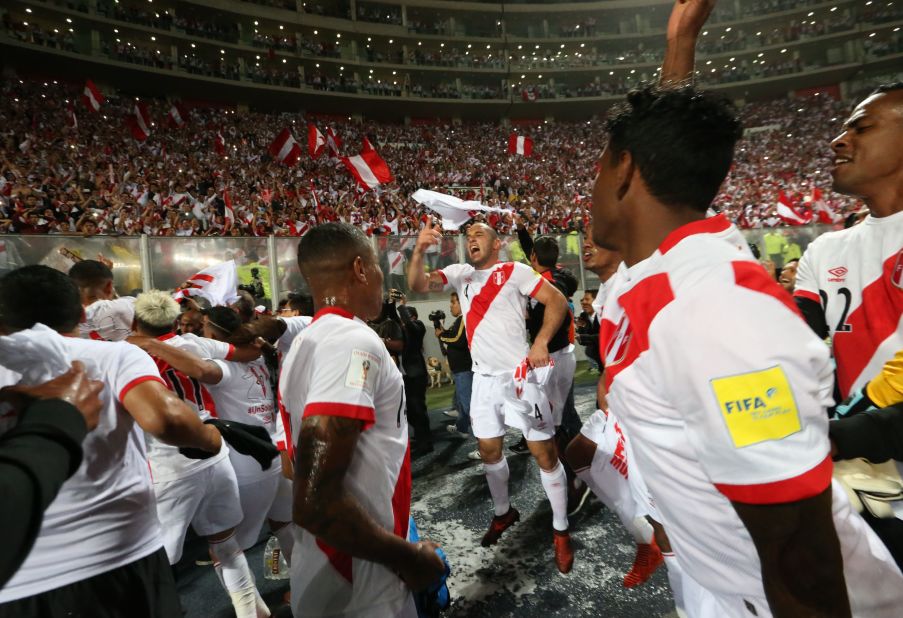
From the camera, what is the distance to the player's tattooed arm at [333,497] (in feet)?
4.37

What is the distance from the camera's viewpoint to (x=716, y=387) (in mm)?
867

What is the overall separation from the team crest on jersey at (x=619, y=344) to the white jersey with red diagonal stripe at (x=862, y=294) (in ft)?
3.65

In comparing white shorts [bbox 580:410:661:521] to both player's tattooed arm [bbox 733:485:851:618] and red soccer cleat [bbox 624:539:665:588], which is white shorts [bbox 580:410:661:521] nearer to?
red soccer cleat [bbox 624:539:665:588]

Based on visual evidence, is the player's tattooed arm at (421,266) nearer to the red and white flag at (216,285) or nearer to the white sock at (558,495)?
the white sock at (558,495)

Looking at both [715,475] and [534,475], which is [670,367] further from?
[534,475]

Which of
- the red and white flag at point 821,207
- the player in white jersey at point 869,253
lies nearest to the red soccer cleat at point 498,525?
the player in white jersey at point 869,253

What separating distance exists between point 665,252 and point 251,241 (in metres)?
10.0

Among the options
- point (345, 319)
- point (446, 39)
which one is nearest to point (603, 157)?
point (345, 319)

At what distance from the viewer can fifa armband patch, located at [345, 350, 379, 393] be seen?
1424 mm

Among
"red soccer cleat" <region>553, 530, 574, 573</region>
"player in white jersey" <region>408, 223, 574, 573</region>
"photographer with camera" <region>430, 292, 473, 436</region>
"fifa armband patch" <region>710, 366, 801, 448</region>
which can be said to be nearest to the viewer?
"fifa armband patch" <region>710, 366, 801, 448</region>

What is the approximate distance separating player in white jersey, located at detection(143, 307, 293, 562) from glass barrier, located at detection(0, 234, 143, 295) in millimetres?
4628

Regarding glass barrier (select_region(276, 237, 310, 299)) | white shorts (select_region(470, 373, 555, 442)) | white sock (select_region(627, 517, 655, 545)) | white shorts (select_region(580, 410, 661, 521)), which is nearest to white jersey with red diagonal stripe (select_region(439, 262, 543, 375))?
white shorts (select_region(470, 373, 555, 442))

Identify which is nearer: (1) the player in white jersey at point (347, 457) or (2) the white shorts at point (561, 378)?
(1) the player in white jersey at point (347, 457)

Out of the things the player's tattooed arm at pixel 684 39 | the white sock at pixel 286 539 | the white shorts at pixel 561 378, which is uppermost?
the player's tattooed arm at pixel 684 39
